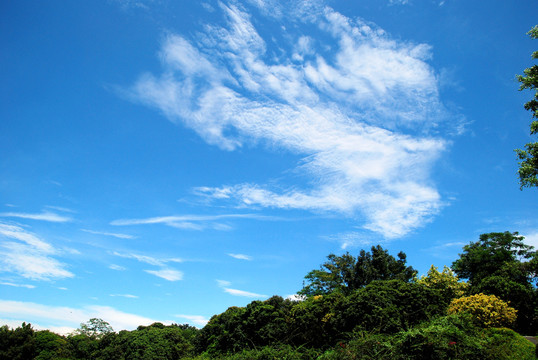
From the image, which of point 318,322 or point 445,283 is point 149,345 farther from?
point 445,283

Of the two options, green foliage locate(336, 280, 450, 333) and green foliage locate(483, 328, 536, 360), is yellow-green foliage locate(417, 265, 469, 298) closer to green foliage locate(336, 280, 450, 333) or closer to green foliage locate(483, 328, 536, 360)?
green foliage locate(336, 280, 450, 333)

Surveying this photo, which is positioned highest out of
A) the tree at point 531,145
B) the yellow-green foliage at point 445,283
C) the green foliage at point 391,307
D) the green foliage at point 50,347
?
the tree at point 531,145

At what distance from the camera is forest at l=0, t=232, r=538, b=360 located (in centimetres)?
1184

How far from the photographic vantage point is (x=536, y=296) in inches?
1172

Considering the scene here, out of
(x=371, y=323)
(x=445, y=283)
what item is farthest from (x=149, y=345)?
(x=445, y=283)

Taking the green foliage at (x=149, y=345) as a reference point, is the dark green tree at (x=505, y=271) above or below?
above

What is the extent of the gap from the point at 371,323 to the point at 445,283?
57.9 feet

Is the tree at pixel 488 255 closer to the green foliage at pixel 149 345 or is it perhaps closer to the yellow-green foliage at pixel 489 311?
the yellow-green foliage at pixel 489 311

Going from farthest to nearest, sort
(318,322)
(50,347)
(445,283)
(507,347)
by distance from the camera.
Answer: (50,347) < (445,283) < (318,322) < (507,347)

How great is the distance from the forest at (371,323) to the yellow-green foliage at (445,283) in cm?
10

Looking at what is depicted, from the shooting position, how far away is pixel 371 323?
1698 centimetres

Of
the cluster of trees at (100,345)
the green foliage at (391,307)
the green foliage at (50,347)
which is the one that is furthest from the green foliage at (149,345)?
the green foliage at (391,307)

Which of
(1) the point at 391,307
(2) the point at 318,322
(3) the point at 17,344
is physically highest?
(1) the point at 391,307

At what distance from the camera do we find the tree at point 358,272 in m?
36.8
